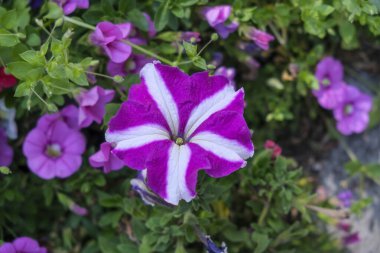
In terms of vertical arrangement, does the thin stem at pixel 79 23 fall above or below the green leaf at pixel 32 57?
below

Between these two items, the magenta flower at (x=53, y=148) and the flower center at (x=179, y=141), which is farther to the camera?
the magenta flower at (x=53, y=148)

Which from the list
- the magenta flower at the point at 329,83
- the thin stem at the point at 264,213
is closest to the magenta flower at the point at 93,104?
the thin stem at the point at 264,213

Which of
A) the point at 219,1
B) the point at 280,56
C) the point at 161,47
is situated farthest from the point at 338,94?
the point at 161,47

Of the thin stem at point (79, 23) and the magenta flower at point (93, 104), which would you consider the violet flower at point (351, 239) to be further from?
the thin stem at point (79, 23)

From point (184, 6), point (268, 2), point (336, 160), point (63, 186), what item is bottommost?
point (336, 160)

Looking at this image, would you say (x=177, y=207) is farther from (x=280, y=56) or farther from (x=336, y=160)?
(x=336, y=160)

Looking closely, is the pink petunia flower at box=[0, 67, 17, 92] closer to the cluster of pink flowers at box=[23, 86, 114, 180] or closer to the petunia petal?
the cluster of pink flowers at box=[23, 86, 114, 180]
